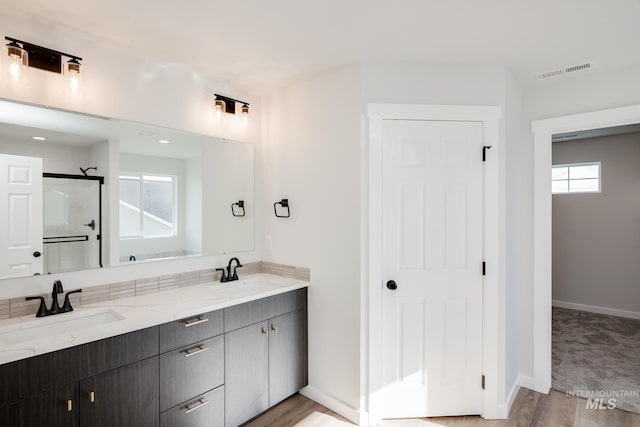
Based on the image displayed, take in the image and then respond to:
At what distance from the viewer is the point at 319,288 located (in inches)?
105

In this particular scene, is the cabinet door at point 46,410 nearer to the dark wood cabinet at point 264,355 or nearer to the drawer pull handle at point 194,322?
the drawer pull handle at point 194,322


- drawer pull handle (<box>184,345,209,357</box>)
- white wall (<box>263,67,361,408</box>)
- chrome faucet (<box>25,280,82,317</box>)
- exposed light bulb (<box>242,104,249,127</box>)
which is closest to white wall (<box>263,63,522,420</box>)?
white wall (<box>263,67,361,408</box>)

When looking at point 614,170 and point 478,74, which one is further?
point 614,170

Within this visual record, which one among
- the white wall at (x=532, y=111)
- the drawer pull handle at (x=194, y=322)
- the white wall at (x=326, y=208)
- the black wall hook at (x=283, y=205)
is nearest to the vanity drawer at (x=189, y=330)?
the drawer pull handle at (x=194, y=322)

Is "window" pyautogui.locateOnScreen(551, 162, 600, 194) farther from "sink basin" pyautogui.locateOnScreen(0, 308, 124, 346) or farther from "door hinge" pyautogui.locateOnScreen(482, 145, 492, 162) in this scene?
"sink basin" pyautogui.locateOnScreen(0, 308, 124, 346)

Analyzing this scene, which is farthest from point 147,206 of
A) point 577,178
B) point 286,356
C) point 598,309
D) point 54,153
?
point 598,309

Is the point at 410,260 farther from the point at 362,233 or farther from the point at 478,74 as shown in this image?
the point at 478,74

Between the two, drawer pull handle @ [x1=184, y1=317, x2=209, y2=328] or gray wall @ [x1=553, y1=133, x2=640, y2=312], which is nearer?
drawer pull handle @ [x1=184, y1=317, x2=209, y2=328]

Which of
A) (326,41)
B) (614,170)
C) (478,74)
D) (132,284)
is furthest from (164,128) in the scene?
(614,170)

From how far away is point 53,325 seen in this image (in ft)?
5.79

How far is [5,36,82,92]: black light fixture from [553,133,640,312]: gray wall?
587cm

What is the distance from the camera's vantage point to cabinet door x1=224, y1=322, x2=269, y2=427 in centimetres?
218

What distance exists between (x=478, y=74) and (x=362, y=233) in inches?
55.2

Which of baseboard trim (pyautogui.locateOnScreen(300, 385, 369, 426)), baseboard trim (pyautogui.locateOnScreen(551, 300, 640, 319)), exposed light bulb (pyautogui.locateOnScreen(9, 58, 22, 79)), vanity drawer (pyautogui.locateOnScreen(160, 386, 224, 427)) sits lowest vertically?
baseboard trim (pyautogui.locateOnScreen(300, 385, 369, 426))
